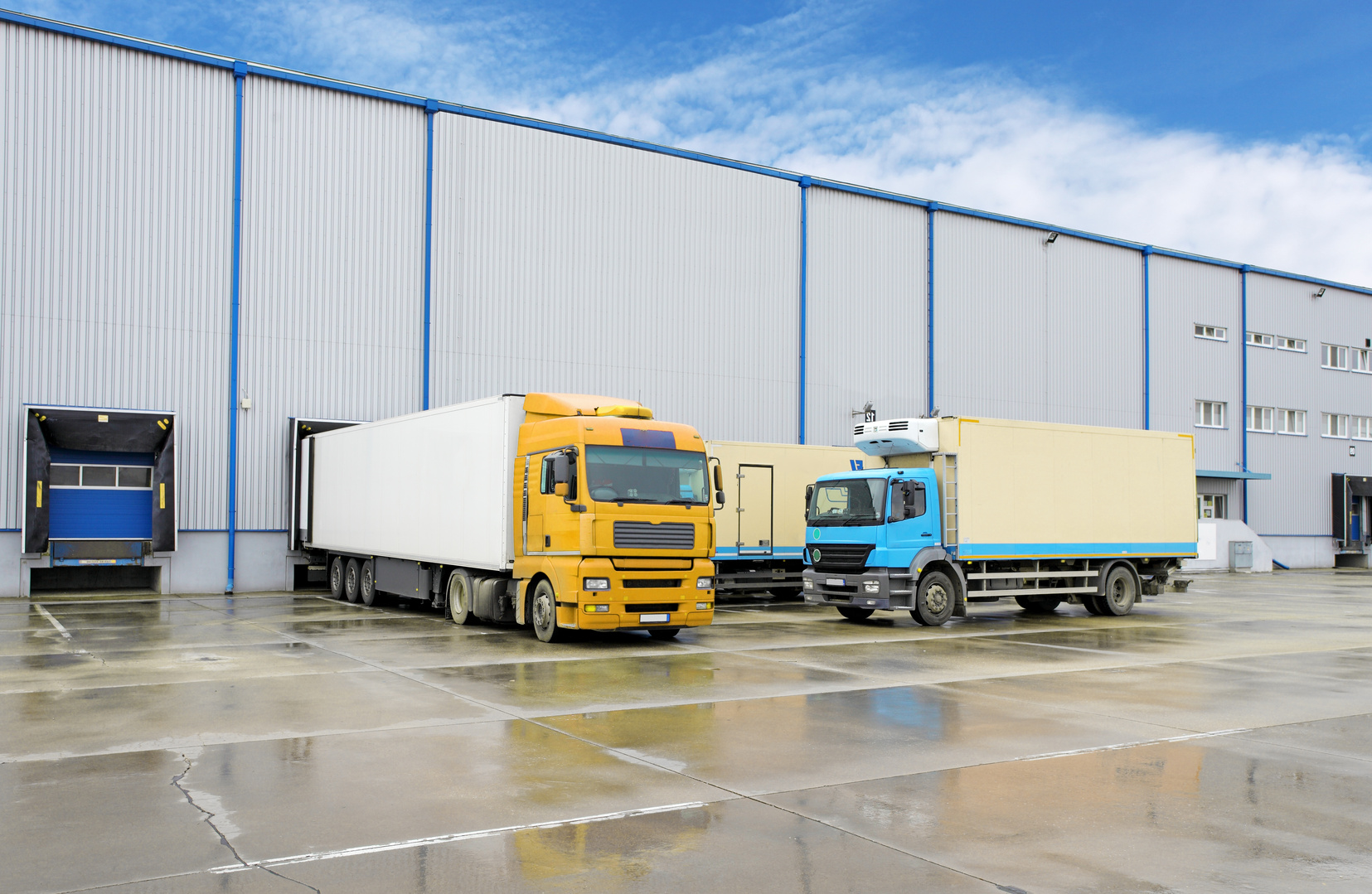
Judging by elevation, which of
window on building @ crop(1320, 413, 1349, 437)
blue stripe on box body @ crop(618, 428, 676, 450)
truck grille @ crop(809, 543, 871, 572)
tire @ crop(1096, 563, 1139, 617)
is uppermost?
window on building @ crop(1320, 413, 1349, 437)

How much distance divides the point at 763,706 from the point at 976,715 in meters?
1.83

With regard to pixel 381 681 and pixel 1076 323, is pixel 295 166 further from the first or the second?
pixel 1076 323

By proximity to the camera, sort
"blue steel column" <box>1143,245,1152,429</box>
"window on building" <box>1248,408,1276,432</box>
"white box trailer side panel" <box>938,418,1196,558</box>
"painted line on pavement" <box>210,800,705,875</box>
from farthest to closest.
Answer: "window on building" <box>1248,408,1276,432</box> < "blue steel column" <box>1143,245,1152,429</box> < "white box trailer side panel" <box>938,418,1196,558</box> < "painted line on pavement" <box>210,800,705,875</box>

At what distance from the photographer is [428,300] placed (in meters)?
25.6

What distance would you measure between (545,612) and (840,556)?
18.2 feet

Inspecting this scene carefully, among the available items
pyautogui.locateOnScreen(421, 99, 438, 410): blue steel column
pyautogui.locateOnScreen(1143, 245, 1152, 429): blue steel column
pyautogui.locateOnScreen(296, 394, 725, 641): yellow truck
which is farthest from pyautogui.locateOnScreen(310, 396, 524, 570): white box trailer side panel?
pyautogui.locateOnScreen(1143, 245, 1152, 429): blue steel column

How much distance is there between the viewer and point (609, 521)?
13.7 meters

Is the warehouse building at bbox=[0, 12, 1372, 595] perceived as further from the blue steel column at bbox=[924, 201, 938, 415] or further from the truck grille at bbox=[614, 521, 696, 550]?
the truck grille at bbox=[614, 521, 696, 550]

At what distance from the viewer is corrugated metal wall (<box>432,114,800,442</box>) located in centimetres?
2614

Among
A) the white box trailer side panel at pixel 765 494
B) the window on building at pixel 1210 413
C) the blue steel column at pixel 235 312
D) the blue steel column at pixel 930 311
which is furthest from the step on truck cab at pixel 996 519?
the window on building at pixel 1210 413

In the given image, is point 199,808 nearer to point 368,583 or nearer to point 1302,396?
point 368,583

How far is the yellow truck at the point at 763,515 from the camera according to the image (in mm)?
21359

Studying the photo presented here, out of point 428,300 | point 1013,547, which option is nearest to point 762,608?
point 1013,547

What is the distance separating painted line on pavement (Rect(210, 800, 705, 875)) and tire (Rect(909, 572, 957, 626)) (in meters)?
11.8
